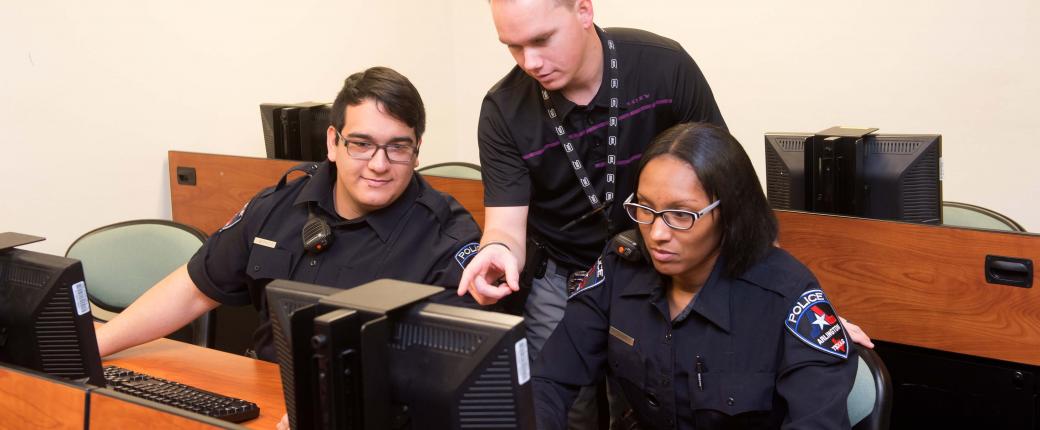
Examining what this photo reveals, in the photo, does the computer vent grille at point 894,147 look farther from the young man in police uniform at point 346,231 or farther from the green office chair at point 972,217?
the young man in police uniform at point 346,231

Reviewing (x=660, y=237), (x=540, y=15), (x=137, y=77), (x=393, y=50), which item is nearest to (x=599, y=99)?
(x=540, y=15)

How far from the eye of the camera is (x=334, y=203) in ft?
6.97

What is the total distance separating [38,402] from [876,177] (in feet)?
5.99

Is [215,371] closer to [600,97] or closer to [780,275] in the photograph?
[600,97]

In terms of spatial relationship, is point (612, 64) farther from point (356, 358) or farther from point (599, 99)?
point (356, 358)

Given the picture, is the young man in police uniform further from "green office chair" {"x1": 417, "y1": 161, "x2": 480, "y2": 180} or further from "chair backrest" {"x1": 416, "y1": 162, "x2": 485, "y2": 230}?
"green office chair" {"x1": 417, "y1": 161, "x2": 480, "y2": 180}

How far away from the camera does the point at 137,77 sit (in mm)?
3482

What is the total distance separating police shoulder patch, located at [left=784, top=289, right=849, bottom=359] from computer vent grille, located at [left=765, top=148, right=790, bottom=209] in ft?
2.77

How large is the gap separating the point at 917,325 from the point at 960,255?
20 cm

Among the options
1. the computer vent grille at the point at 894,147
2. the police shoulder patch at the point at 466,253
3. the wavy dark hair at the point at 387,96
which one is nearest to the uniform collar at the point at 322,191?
the wavy dark hair at the point at 387,96

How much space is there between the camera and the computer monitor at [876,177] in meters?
2.25

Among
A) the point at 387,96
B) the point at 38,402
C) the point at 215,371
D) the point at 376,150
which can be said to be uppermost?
the point at 387,96

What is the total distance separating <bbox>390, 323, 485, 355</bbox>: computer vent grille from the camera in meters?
1.04

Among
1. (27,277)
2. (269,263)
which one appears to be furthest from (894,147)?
(27,277)
